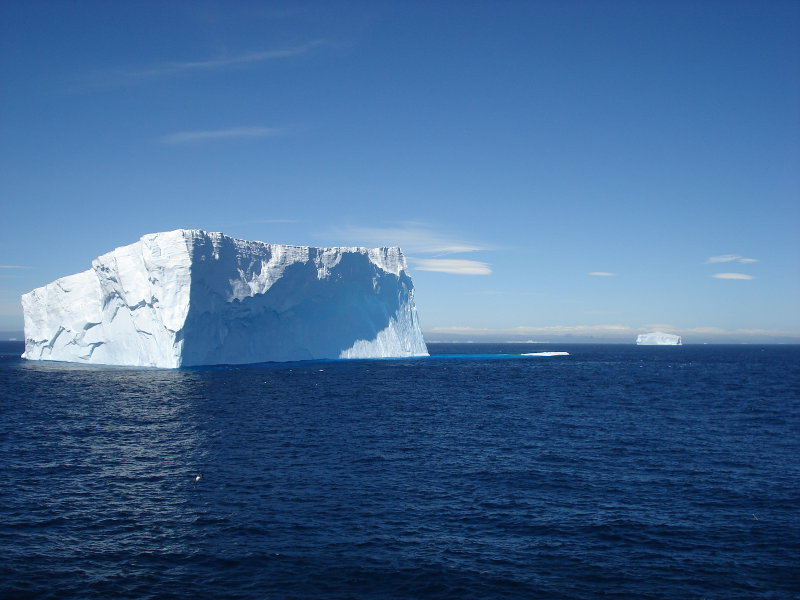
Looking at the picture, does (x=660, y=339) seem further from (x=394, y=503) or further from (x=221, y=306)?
(x=394, y=503)

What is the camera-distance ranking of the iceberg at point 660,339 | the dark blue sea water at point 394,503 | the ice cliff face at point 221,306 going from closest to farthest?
the dark blue sea water at point 394,503, the ice cliff face at point 221,306, the iceberg at point 660,339

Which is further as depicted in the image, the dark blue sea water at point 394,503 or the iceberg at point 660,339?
the iceberg at point 660,339

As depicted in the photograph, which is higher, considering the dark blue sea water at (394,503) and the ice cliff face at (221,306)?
the ice cliff face at (221,306)

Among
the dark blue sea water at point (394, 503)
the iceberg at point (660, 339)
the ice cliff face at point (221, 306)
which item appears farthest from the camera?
the iceberg at point (660, 339)

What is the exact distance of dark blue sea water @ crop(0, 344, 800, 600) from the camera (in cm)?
1141

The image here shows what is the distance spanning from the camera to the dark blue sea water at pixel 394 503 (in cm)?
1141

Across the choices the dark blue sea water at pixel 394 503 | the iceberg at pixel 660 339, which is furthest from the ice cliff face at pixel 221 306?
the iceberg at pixel 660 339

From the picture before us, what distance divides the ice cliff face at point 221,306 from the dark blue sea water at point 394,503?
22619 millimetres

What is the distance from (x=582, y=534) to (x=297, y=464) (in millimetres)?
9922

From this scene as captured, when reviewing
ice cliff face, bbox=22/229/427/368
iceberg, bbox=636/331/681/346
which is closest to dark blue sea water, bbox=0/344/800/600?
ice cliff face, bbox=22/229/427/368

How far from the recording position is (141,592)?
10797 millimetres

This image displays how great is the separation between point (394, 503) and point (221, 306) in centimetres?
4458

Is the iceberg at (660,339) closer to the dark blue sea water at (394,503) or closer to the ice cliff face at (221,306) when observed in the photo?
the ice cliff face at (221,306)

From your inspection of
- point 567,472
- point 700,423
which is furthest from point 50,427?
point 700,423
